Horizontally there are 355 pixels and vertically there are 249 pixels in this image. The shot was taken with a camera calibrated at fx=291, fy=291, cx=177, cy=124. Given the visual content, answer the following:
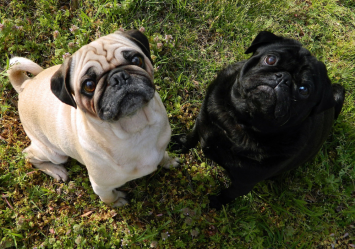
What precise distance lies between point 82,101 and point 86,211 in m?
2.09

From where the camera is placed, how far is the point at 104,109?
2438 mm

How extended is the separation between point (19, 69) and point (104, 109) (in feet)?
5.84

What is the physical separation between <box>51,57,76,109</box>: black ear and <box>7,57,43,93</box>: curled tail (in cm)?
115

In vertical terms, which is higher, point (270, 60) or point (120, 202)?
point (270, 60)

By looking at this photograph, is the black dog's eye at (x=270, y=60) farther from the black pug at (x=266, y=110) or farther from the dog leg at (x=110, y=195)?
the dog leg at (x=110, y=195)

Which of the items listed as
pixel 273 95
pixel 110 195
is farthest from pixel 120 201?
pixel 273 95

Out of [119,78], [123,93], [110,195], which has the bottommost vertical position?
[110,195]

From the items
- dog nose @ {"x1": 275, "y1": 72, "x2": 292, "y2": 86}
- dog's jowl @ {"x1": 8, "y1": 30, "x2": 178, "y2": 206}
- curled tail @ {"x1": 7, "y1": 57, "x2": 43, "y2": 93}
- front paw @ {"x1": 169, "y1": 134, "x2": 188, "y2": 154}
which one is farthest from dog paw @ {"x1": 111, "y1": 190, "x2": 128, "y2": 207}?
dog nose @ {"x1": 275, "y1": 72, "x2": 292, "y2": 86}

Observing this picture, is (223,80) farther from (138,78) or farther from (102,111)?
(102,111)

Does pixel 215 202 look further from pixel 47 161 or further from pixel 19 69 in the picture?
pixel 19 69

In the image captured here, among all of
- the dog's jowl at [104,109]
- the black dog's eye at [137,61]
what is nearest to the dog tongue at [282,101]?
the dog's jowl at [104,109]

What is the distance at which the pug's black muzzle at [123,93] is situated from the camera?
2.43 meters

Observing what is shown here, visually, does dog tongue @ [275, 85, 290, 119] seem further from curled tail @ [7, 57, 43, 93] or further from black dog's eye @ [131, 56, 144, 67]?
curled tail @ [7, 57, 43, 93]

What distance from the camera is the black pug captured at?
2.67 m
